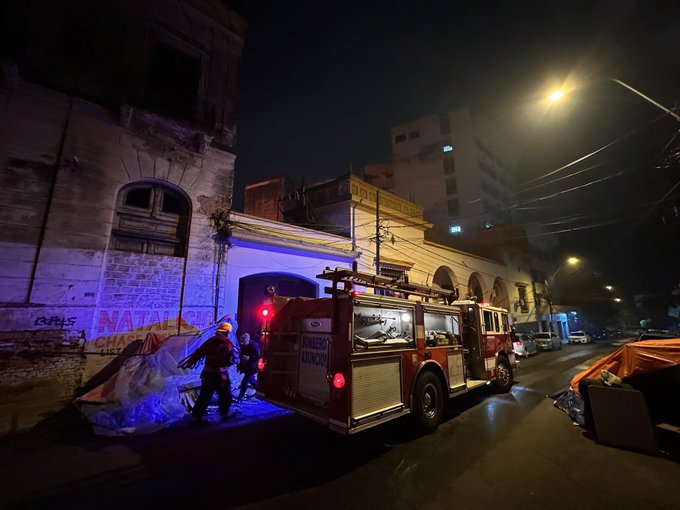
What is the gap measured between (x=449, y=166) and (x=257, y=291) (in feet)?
128

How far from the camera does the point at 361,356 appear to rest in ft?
15.9

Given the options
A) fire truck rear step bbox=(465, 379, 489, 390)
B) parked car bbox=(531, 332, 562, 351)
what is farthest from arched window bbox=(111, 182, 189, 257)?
parked car bbox=(531, 332, 562, 351)

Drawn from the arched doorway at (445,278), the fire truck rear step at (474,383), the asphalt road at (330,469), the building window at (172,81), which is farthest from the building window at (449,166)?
the asphalt road at (330,469)

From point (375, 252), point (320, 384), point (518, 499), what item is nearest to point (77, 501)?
point (320, 384)

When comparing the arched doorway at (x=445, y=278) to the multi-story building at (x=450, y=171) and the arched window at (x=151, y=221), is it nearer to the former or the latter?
the multi-story building at (x=450, y=171)

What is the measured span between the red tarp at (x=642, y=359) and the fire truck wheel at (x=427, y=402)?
312cm

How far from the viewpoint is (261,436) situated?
18.3ft

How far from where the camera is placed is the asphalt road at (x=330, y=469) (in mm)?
3545

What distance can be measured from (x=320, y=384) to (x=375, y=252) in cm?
1164

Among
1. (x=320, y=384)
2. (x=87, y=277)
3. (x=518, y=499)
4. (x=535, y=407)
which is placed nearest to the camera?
(x=518, y=499)

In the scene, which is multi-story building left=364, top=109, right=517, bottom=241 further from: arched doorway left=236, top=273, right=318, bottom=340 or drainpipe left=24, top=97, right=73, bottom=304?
drainpipe left=24, top=97, right=73, bottom=304

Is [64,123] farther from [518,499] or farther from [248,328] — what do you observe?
[518,499]

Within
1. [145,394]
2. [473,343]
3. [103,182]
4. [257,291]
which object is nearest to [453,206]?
[257,291]

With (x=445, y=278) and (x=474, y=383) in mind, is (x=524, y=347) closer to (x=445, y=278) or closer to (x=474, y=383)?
(x=445, y=278)
